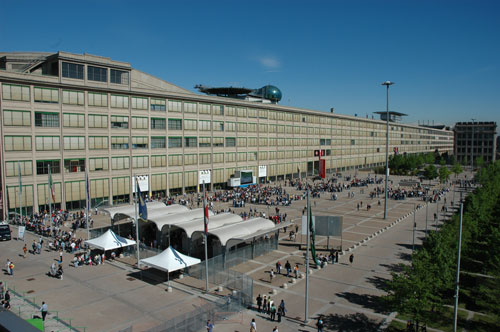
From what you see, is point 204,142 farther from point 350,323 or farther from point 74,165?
point 350,323

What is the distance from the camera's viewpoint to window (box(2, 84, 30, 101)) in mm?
47312

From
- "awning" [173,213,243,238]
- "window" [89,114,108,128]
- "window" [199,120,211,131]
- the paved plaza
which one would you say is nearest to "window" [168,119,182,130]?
"window" [199,120,211,131]

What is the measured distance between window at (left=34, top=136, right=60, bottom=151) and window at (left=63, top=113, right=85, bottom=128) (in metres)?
2.48

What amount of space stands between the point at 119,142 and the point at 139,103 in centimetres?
787

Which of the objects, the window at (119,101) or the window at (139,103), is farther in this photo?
the window at (139,103)

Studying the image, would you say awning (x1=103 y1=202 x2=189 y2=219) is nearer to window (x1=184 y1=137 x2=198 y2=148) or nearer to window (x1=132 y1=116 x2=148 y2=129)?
window (x1=132 y1=116 x2=148 y2=129)

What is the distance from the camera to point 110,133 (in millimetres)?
58406

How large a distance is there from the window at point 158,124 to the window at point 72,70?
1427cm

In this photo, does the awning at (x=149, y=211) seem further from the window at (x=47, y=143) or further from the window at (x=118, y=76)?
the window at (x=118, y=76)

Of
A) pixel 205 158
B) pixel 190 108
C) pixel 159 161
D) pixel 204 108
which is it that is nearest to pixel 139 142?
pixel 159 161

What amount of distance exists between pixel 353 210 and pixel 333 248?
24.0 metres

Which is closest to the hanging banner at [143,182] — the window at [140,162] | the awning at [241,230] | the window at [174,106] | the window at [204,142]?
the window at [140,162]

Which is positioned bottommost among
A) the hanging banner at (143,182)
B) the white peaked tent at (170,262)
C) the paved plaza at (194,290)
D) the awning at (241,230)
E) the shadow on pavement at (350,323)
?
the shadow on pavement at (350,323)

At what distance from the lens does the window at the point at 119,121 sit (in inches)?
2317
